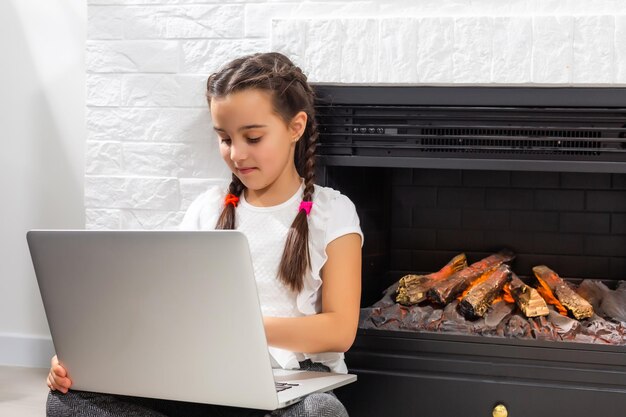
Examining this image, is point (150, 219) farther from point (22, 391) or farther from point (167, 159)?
point (22, 391)

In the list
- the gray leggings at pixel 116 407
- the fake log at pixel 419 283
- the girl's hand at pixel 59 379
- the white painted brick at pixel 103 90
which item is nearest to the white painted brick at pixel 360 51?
the fake log at pixel 419 283

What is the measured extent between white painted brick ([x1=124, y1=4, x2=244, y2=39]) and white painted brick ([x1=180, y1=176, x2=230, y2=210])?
0.35 m

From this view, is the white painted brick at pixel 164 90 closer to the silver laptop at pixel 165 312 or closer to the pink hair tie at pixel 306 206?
the pink hair tie at pixel 306 206

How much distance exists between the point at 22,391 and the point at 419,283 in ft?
4.09

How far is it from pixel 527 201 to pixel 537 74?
44 centimetres

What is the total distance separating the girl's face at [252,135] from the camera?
1.80 metres

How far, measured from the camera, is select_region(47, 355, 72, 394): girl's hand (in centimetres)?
156

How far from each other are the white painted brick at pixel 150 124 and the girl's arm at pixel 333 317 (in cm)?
58

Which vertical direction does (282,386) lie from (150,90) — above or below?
below

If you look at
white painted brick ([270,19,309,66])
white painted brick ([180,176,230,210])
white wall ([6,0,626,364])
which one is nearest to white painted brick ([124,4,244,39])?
white wall ([6,0,626,364])

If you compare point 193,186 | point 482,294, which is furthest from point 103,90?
point 482,294

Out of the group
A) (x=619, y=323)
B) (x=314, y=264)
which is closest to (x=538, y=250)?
(x=619, y=323)

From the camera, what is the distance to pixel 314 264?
183cm

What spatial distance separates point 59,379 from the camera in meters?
1.56
